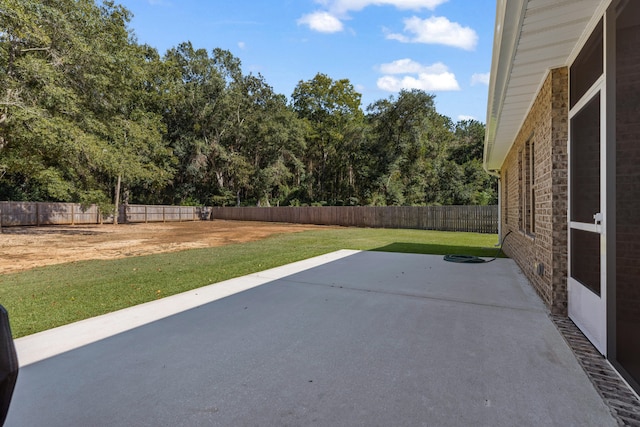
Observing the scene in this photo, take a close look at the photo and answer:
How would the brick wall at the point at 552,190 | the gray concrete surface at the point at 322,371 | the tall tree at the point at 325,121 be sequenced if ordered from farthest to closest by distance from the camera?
the tall tree at the point at 325,121, the brick wall at the point at 552,190, the gray concrete surface at the point at 322,371

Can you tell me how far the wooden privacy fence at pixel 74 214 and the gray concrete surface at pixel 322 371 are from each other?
2042 centimetres

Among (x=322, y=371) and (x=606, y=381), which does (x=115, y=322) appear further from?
(x=606, y=381)

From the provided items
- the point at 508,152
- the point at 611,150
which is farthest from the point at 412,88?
the point at 611,150

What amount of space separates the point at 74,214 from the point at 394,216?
851 inches

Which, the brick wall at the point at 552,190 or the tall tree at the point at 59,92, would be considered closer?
the brick wall at the point at 552,190

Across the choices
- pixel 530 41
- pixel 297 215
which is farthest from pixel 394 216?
pixel 530 41

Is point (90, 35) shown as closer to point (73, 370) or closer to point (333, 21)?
point (333, 21)

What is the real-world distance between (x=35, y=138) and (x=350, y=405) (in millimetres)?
14731

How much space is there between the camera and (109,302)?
370 centimetres

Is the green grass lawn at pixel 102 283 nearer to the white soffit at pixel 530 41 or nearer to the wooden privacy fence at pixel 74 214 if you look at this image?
the white soffit at pixel 530 41

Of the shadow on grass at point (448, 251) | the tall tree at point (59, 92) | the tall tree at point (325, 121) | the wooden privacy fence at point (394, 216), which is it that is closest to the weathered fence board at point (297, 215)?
the wooden privacy fence at point (394, 216)

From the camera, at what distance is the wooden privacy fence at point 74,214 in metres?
18.8

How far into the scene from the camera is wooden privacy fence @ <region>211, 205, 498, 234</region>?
15617 mm

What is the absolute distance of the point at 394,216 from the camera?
18.8 meters
